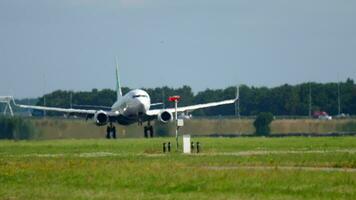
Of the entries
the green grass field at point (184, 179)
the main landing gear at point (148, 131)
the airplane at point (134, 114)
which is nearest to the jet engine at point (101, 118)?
the airplane at point (134, 114)

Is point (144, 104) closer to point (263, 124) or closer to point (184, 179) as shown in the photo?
point (263, 124)

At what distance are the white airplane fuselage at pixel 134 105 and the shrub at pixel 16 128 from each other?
760cm

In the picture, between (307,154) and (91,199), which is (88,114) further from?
(91,199)

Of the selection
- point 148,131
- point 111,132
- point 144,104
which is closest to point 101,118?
point 111,132

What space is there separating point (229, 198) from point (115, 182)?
6.77 meters

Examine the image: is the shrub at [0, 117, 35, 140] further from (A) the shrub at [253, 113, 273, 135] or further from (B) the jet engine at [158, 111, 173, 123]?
(A) the shrub at [253, 113, 273, 135]

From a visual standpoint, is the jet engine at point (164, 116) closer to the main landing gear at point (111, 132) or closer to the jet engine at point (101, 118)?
the main landing gear at point (111, 132)

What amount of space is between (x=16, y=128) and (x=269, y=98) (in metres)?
78.9

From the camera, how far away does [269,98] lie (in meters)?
168

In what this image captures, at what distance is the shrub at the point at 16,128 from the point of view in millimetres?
92688

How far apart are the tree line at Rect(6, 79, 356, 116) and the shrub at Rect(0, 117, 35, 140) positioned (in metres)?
56.2

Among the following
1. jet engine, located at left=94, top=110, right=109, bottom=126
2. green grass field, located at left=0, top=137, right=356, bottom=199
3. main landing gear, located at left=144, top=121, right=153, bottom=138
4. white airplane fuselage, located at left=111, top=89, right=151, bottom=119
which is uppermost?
white airplane fuselage, located at left=111, top=89, right=151, bottom=119

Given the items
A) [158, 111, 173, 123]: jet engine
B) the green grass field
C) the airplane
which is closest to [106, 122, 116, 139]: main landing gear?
the airplane

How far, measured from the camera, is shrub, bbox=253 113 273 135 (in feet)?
364
